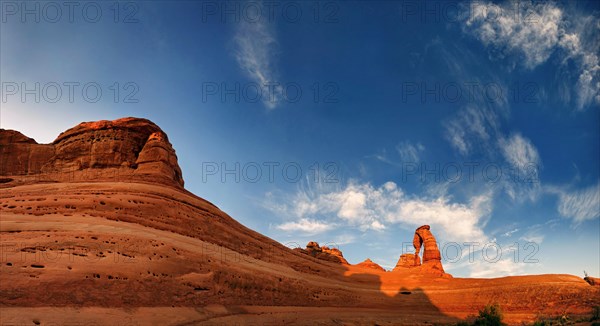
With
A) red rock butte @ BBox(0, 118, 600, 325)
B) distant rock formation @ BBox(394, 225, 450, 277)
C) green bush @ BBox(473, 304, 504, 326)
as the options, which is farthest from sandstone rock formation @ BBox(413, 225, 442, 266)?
green bush @ BBox(473, 304, 504, 326)

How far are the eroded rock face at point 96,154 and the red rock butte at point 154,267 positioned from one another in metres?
0.14

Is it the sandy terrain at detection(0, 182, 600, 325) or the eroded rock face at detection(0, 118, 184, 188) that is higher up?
the eroded rock face at detection(0, 118, 184, 188)

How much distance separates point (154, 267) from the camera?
19500mm

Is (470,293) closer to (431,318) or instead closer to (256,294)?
(431,318)

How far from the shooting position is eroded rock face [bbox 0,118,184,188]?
112 feet

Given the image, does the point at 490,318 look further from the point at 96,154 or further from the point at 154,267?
the point at 96,154

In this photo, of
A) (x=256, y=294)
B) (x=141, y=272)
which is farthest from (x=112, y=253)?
(x=256, y=294)

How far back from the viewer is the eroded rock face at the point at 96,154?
34219 mm

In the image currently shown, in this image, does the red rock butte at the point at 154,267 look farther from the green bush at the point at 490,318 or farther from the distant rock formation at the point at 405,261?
the distant rock formation at the point at 405,261

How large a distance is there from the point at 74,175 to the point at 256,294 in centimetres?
2386

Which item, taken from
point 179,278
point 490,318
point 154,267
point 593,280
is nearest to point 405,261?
point 593,280

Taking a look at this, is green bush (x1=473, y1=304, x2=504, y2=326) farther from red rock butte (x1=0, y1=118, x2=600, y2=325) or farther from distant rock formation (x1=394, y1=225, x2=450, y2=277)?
distant rock formation (x1=394, y1=225, x2=450, y2=277)

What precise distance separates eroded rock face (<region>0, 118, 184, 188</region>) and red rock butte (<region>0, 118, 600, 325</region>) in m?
0.14

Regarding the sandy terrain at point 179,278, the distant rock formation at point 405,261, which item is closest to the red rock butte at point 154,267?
the sandy terrain at point 179,278
